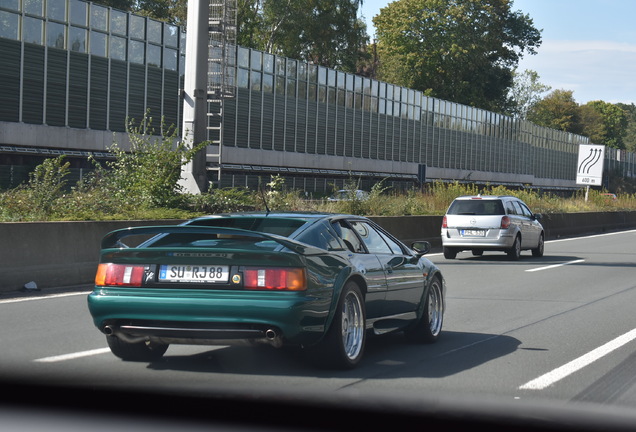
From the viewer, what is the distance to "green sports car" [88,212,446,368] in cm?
721

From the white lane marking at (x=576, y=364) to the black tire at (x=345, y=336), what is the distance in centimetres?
140

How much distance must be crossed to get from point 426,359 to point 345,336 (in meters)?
1.09

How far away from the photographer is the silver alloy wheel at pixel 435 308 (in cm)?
976

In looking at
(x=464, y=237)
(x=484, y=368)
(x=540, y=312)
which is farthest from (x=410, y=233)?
(x=484, y=368)

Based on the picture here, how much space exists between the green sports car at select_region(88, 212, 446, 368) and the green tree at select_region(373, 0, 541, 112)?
241 feet

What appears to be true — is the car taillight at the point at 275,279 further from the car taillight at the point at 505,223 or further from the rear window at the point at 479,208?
the rear window at the point at 479,208

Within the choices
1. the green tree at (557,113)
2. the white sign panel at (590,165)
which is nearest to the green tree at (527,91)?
the green tree at (557,113)

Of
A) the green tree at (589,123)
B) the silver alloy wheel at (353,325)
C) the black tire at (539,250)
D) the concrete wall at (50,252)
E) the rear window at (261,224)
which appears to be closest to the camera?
the silver alloy wheel at (353,325)

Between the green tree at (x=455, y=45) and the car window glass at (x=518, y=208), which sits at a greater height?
the green tree at (x=455, y=45)

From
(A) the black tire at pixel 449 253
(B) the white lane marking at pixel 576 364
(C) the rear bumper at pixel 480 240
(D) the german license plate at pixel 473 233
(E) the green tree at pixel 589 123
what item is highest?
(E) the green tree at pixel 589 123

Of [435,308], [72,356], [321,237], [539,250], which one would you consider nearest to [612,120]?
[539,250]

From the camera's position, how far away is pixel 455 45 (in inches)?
3123

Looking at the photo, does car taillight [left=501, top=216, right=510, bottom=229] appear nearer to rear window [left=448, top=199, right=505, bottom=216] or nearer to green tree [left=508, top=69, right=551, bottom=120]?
rear window [left=448, top=199, right=505, bottom=216]

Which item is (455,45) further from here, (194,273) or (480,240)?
(194,273)
